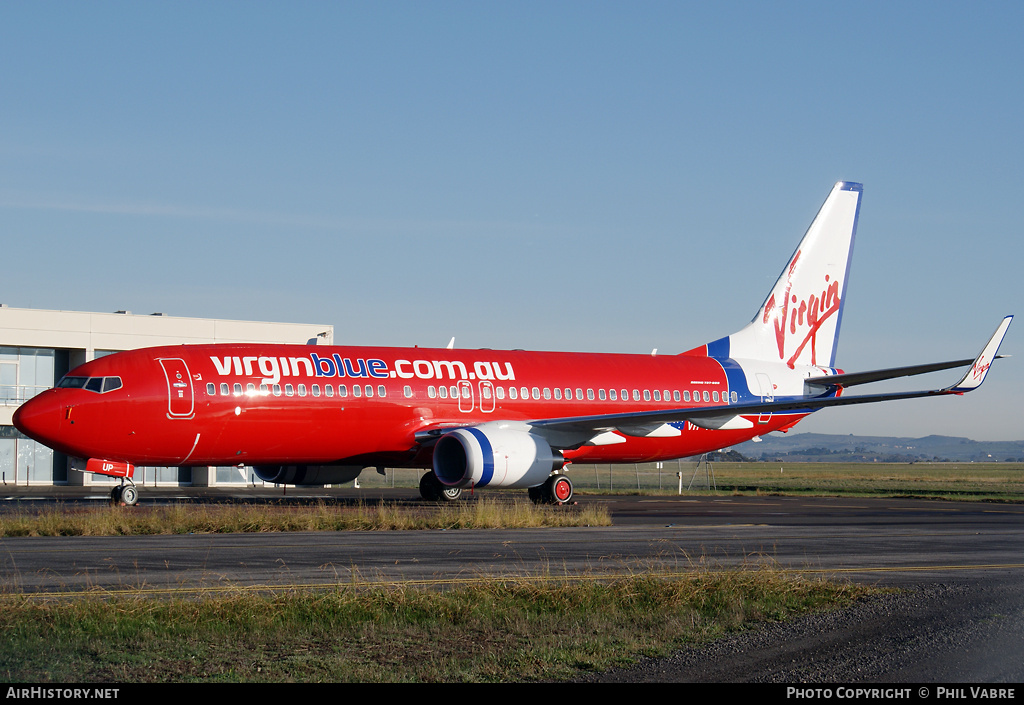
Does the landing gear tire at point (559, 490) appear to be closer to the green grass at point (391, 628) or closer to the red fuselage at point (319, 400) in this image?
the red fuselage at point (319, 400)

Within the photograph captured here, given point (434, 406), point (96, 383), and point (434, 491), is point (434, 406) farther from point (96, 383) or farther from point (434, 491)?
point (96, 383)

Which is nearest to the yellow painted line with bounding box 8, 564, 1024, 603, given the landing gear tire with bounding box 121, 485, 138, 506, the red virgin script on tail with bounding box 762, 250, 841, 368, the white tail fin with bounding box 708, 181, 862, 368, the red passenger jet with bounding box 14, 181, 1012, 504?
the red passenger jet with bounding box 14, 181, 1012, 504

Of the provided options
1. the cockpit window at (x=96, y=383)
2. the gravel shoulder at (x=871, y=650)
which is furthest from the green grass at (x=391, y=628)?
the cockpit window at (x=96, y=383)

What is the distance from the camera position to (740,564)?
15.4m

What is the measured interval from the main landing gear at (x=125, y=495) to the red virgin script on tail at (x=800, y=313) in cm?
2127

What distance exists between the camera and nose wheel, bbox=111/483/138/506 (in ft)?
91.5

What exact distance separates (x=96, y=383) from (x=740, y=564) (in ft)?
58.8

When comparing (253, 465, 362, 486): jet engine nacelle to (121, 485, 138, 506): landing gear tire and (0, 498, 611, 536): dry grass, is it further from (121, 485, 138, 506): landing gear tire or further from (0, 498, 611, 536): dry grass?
(0, 498, 611, 536): dry grass

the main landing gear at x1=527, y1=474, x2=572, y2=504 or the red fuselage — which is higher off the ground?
the red fuselage

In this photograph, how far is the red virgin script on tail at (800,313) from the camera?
129ft

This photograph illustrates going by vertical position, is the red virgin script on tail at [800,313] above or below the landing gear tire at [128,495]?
above

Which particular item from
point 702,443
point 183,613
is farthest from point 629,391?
point 183,613
